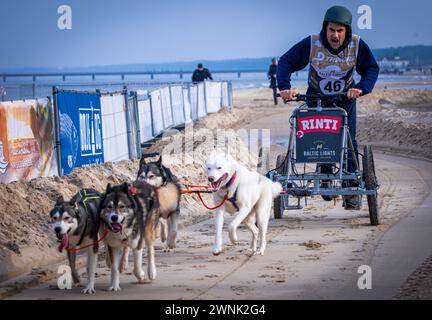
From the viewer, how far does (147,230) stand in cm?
1124

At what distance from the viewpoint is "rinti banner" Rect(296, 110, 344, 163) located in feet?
48.7

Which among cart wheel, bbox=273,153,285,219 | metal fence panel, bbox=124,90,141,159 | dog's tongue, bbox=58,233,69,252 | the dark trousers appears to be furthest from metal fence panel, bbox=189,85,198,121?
dog's tongue, bbox=58,233,69,252

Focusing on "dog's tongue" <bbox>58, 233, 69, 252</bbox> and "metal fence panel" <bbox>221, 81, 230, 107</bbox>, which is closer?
"dog's tongue" <bbox>58, 233, 69, 252</bbox>

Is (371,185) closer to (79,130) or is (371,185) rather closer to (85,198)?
(85,198)

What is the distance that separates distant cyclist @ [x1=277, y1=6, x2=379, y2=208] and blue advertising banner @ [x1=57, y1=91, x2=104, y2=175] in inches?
144

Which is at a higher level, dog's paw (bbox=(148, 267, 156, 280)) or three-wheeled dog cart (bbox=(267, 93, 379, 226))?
three-wheeled dog cart (bbox=(267, 93, 379, 226))

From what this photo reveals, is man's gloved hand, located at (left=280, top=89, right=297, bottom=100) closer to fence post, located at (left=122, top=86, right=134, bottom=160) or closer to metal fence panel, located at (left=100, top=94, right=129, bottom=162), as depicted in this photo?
metal fence panel, located at (left=100, top=94, right=129, bottom=162)

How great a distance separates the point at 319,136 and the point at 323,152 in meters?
0.21

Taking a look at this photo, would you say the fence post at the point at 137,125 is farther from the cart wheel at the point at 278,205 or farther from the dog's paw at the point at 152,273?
the dog's paw at the point at 152,273

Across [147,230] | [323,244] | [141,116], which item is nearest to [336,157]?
[323,244]

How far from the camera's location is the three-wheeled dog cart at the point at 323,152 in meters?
14.8

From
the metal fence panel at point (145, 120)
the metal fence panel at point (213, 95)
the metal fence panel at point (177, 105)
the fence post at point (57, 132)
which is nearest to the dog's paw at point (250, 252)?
the fence post at point (57, 132)
